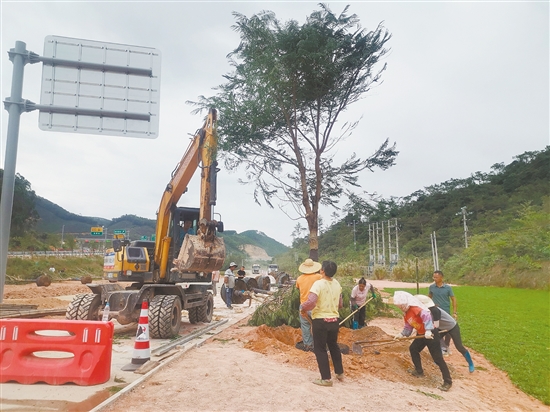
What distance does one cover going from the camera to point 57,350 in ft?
18.0

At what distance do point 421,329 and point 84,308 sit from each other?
7704 mm

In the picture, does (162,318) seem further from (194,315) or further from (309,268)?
(309,268)

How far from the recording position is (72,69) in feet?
29.5

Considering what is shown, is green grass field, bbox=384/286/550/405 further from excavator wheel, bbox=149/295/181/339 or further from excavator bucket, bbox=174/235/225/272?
excavator wheel, bbox=149/295/181/339

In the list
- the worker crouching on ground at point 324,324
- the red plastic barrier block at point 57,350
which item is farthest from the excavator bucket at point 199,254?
the worker crouching on ground at point 324,324

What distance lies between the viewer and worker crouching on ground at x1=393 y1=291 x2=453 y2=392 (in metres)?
6.25

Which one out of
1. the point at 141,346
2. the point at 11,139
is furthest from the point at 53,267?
the point at 141,346

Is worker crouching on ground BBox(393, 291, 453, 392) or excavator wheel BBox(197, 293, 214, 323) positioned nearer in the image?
worker crouching on ground BBox(393, 291, 453, 392)

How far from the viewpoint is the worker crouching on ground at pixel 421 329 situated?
6246 mm

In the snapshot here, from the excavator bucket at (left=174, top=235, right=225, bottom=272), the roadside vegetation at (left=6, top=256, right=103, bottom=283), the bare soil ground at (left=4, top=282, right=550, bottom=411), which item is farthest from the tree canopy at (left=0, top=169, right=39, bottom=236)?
the bare soil ground at (left=4, top=282, right=550, bottom=411)

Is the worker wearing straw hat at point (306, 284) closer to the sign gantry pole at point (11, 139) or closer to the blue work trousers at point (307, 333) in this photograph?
the blue work trousers at point (307, 333)

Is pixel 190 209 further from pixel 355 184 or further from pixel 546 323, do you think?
pixel 546 323

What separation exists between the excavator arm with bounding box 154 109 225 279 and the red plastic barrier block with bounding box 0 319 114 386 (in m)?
3.81

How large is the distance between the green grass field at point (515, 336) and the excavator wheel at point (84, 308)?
358 inches
